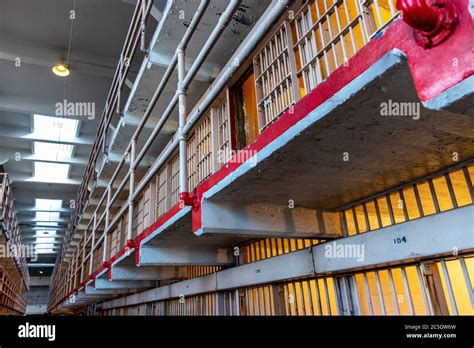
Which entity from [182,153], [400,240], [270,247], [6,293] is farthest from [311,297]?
[6,293]

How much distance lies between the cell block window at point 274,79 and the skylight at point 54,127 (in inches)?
299

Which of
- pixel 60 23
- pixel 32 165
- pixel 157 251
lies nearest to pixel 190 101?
pixel 157 251

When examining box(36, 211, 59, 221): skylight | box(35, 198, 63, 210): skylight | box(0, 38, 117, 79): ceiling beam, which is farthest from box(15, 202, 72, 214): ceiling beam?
box(0, 38, 117, 79): ceiling beam

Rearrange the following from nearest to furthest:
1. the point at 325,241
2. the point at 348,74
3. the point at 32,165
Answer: the point at 348,74 → the point at 325,241 → the point at 32,165

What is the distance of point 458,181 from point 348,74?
128 cm

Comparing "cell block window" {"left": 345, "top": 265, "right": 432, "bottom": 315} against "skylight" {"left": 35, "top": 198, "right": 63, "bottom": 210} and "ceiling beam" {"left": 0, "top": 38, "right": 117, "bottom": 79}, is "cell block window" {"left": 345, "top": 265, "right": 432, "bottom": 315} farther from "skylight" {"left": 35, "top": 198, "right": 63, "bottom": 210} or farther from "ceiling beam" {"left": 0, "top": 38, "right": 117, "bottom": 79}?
"skylight" {"left": 35, "top": 198, "right": 63, "bottom": 210}

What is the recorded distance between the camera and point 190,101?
4.50 m

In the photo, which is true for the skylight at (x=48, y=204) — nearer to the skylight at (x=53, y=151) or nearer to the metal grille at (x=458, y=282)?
the skylight at (x=53, y=151)

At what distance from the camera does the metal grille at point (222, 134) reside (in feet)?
9.94

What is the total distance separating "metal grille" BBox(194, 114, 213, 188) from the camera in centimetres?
342

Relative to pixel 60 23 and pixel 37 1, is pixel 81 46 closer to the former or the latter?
pixel 60 23

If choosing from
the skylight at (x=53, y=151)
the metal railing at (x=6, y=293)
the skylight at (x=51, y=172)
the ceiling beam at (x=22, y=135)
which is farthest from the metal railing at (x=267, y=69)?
the metal railing at (x=6, y=293)

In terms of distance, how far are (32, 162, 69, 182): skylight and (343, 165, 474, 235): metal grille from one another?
1089cm
